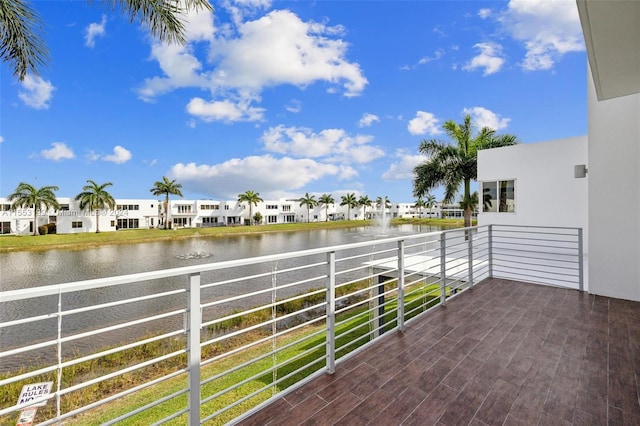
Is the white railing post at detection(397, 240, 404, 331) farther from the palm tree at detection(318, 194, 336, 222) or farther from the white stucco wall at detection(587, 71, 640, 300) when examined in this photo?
the palm tree at detection(318, 194, 336, 222)

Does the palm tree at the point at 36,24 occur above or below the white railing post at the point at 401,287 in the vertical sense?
above

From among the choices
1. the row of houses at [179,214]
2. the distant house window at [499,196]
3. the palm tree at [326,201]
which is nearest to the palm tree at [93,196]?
the row of houses at [179,214]

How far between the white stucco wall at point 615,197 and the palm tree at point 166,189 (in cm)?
4277

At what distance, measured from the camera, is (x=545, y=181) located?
852 centimetres

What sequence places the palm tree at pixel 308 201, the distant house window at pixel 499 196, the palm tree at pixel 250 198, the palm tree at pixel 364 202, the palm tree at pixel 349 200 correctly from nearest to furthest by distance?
1. the distant house window at pixel 499 196
2. the palm tree at pixel 250 198
3. the palm tree at pixel 308 201
4. the palm tree at pixel 349 200
5. the palm tree at pixel 364 202

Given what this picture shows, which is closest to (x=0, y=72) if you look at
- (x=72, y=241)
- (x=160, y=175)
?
(x=72, y=241)

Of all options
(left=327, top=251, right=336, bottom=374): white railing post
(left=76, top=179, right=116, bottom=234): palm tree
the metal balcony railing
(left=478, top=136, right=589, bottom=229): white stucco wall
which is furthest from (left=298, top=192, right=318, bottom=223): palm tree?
(left=327, top=251, right=336, bottom=374): white railing post

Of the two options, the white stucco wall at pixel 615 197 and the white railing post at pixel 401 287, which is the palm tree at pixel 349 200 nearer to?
the white stucco wall at pixel 615 197

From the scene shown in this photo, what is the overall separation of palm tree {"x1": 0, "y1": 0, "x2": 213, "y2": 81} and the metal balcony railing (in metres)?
5.13

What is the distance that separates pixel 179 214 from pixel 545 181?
152 ft

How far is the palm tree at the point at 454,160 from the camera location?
44.8ft

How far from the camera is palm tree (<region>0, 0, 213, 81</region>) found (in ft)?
19.0

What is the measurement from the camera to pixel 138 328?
9.32m

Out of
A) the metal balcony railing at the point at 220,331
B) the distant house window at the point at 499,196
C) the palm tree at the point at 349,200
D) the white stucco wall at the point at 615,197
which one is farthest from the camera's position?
the palm tree at the point at 349,200
